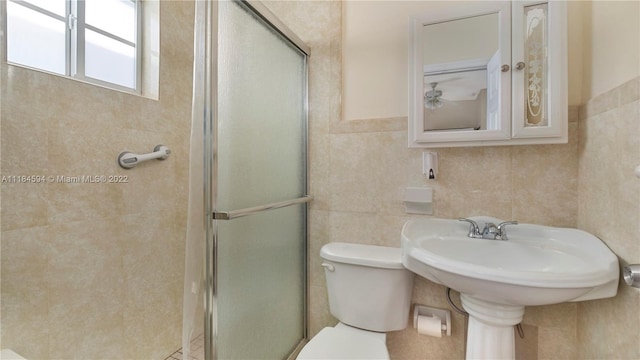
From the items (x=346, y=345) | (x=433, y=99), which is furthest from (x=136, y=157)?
(x=433, y=99)

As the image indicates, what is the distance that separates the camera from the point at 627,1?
87cm

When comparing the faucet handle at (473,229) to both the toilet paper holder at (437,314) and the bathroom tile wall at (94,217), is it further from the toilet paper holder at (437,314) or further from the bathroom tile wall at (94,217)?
the bathroom tile wall at (94,217)

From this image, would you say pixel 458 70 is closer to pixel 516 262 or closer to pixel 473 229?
pixel 473 229

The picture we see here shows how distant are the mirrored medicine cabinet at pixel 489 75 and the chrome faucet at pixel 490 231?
33 cm

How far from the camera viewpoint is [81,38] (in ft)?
4.56

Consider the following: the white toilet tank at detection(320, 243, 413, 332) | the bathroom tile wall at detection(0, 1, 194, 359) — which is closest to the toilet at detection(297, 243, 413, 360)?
the white toilet tank at detection(320, 243, 413, 332)

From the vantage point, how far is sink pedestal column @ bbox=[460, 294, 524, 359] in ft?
3.17

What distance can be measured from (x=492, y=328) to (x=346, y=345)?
0.54m

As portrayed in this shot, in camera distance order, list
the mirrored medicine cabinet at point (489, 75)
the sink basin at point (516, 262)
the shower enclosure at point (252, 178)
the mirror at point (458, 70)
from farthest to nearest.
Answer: the mirror at point (458, 70) < the mirrored medicine cabinet at point (489, 75) < the shower enclosure at point (252, 178) < the sink basin at point (516, 262)

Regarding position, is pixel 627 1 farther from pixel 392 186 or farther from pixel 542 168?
pixel 392 186

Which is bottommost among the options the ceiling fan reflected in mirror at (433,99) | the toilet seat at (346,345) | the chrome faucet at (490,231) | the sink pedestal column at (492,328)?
the toilet seat at (346,345)

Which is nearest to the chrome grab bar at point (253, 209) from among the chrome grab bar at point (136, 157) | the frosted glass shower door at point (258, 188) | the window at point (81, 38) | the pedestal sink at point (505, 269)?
the frosted glass shower door at point (258, 188)

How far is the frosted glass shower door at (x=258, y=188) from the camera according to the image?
0.95 meters

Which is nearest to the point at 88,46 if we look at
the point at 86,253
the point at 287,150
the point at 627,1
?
the point at 86,253
